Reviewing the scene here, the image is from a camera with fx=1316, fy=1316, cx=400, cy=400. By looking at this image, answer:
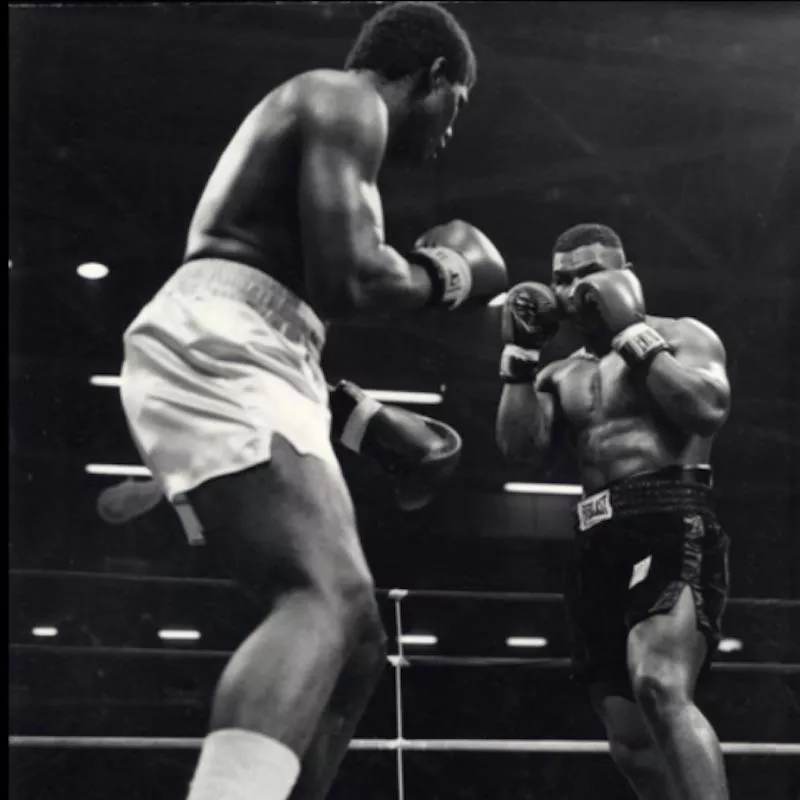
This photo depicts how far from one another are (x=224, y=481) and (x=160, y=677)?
77.2 inches

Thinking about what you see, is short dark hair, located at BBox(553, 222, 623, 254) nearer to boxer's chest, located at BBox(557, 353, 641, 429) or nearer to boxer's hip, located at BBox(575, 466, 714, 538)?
boxer's chest, located at BBox(557, 353, 641, 429)

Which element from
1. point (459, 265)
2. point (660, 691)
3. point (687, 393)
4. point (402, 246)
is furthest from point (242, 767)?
point (402, 246)

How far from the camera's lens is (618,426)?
2707 mm

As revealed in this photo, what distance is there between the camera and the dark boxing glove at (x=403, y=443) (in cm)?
168

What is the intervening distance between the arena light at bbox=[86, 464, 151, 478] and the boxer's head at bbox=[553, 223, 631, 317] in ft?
3.85

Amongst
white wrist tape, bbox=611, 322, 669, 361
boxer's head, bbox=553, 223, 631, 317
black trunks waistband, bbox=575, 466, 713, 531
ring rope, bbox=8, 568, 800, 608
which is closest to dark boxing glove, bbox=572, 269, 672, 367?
white wrist tape, bbox=611, 322, 669, 361

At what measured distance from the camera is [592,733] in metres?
4.59

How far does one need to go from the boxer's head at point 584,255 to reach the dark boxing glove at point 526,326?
0.10 meters

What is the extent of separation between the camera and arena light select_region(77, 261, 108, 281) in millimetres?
3030

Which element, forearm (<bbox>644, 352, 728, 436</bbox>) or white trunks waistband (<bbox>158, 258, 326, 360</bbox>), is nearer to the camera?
white trunks waistband (<bbox>158, 258, 326, 360</bbox>)

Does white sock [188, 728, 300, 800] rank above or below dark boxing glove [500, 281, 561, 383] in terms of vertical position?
above

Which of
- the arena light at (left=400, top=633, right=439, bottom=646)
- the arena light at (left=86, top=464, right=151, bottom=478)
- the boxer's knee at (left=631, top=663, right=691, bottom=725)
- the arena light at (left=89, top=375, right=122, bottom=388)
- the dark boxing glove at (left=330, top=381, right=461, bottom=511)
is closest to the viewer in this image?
the dark boxing glove at (left=330, top=381, right=461, bottom=511)

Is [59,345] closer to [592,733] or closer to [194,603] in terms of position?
[194,603]

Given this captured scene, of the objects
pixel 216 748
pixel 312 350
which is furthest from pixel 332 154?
pixel 216 748
